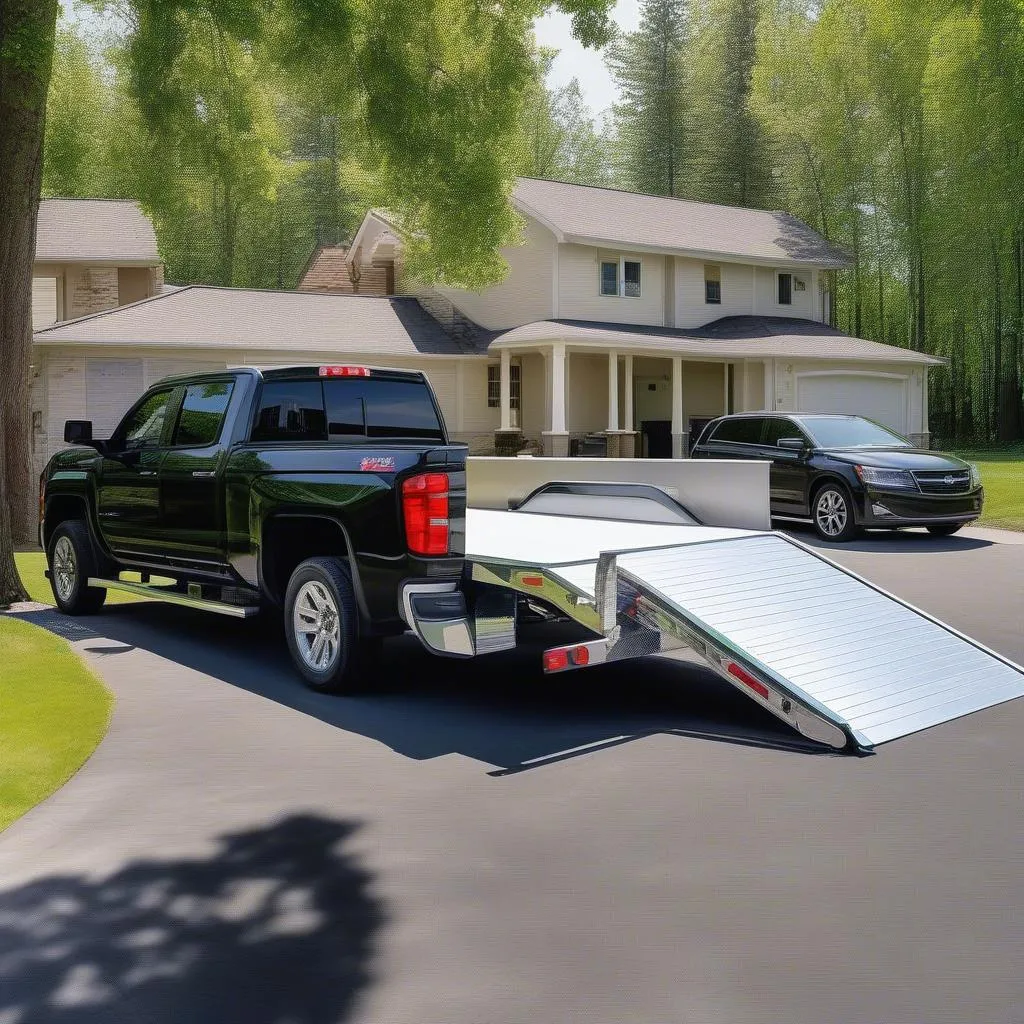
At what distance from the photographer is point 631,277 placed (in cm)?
3459

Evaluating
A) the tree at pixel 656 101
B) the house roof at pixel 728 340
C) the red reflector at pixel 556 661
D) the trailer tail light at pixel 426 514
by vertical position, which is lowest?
the red reflector at pixel 556 661

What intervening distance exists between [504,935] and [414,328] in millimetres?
31181

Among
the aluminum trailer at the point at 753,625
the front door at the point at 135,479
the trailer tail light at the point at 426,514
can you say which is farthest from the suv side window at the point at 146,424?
the trailer tail light at the point at 426,514

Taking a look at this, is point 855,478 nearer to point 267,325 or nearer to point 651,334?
point 651,334

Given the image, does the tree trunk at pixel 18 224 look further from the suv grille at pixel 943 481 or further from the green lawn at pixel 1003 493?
the green lawn at pixel 1003 493

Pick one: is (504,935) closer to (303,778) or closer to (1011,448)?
(303,778)

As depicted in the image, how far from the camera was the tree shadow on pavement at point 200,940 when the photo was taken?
376cm

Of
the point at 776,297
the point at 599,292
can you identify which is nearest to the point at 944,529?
the point at 599,292

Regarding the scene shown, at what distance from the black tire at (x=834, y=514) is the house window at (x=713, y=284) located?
19.6m

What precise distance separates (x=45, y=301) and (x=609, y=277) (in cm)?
1579

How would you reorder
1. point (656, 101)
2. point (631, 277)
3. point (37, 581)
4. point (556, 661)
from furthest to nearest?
1. point (656, 101)
2. point (631, 277)
3. point (37, 581)
4. point (556, 661)

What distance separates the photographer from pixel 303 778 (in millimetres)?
6188

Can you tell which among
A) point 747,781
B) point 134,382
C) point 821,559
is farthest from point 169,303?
point 747,781

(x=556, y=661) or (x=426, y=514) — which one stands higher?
(x=426, y=514)
